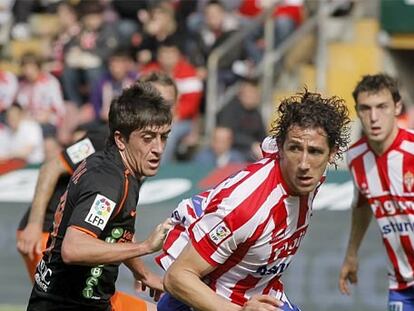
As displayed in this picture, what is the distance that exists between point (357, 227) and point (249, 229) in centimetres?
278

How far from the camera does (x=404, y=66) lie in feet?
52.3

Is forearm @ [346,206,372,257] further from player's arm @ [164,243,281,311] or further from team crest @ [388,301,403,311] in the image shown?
player's arm @ [164,243,281,311]

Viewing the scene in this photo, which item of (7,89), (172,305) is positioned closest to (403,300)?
(172,305)

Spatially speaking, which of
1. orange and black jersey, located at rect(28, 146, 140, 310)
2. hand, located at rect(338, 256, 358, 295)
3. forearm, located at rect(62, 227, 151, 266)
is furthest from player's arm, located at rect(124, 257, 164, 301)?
hand, located at rect(338, 256, 358, 295)

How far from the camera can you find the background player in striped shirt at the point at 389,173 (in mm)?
7676

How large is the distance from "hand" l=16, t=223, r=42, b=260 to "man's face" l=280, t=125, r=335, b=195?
227 cm

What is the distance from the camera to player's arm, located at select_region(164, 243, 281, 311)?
17.7 ft

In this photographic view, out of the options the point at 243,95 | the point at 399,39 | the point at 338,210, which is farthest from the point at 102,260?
the point at 399,39

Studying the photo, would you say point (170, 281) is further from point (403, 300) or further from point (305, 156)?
point (403, 300)

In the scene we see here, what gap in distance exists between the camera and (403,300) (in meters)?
7.86

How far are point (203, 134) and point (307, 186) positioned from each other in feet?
30.2

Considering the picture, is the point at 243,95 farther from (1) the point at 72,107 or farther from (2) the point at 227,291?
(2) the point at 227,291

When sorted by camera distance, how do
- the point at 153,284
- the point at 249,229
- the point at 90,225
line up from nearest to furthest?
the point at 249,229 < the point at 90,225 < the point at 153,284

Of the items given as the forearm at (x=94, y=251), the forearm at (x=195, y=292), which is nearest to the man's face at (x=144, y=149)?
the forearm at (x=94, y=251)
